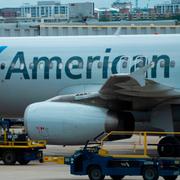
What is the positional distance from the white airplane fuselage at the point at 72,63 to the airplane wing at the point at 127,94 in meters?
0.62

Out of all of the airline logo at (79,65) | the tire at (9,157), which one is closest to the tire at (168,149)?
the airline logo at (79,65)

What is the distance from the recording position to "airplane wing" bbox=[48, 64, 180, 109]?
28.7 meters

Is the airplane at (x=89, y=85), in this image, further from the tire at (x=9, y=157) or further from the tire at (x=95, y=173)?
the tire at (x=95, y=173)

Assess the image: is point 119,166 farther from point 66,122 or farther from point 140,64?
point 140,64

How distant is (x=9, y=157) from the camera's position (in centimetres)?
2902

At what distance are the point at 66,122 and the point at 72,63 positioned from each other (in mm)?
3406

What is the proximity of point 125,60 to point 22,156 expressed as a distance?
190 inches

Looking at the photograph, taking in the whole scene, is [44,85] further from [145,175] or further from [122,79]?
[145,175]

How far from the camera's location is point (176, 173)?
2339 centimetres

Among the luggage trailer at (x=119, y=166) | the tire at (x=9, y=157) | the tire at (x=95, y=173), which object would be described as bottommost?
the tire at (x=9, y=157)

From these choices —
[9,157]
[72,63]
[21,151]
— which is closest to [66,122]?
[21,151]

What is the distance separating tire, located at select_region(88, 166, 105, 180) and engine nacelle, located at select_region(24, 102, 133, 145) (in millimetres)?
4274

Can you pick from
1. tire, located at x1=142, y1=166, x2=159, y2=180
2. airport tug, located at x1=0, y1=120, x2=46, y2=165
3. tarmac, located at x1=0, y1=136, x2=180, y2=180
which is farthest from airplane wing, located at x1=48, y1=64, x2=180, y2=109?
tire, located at x1=142, y1=166, x2=159, y2=180

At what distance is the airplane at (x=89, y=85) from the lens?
28.6 m
